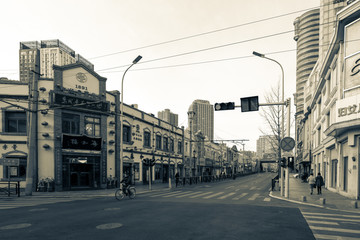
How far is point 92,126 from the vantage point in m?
26.0

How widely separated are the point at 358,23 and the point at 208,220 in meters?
16.0

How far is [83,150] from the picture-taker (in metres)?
24.7

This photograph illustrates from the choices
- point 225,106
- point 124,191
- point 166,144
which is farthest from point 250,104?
point 166,144

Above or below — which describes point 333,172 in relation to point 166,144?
below

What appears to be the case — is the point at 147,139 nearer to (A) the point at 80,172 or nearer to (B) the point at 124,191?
(A) the point at 80,172

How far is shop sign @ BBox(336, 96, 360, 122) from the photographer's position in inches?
595

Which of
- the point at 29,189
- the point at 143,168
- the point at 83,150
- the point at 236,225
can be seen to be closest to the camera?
the point at 236,225

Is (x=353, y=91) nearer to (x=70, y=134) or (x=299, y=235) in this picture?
(x=299, y=235)

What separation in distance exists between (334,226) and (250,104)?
8.17 metres

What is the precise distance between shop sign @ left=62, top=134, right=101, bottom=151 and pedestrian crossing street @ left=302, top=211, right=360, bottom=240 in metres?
20.0

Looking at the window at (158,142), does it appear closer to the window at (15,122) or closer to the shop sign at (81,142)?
Result: the shop sign at (81,142)

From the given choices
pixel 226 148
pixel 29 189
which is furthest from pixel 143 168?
pixel 226 148

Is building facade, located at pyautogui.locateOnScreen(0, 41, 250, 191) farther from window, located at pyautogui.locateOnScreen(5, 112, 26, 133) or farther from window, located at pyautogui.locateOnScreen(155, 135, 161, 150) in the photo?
window, located at pyautogui.locateOnScreen(155, 135, 161, 150)

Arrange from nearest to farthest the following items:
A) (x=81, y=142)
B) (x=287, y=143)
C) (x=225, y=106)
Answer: (x=225, y=106) → (x=287, y=143) → (x=81, y=142)
